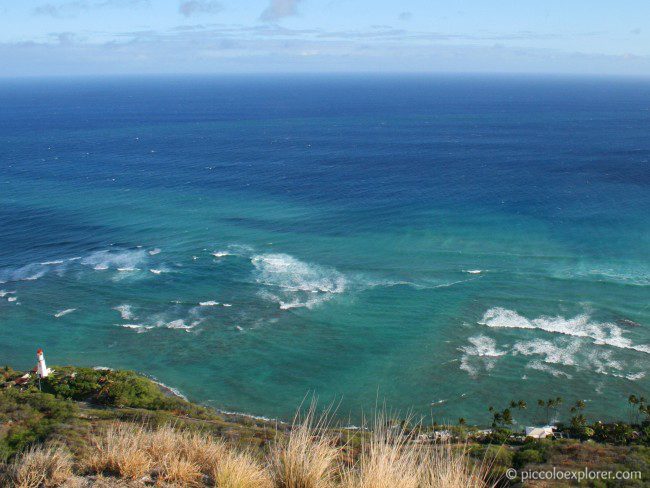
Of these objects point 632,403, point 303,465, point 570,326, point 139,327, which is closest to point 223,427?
point 303,465

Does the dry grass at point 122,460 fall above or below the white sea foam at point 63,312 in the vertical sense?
above

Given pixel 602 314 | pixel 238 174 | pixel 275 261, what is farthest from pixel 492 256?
pixel 238 174

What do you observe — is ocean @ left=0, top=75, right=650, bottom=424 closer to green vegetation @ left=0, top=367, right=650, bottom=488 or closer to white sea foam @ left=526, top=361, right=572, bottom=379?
white sea foam @ left=526, top=361, right=572, bottom=379

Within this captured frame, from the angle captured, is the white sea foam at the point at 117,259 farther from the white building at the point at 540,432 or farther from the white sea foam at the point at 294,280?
the white building at the point at 540,432

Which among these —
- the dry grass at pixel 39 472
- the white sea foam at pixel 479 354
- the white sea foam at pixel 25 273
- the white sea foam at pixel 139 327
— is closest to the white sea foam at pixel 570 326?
the white sea foam at pixel 479 354

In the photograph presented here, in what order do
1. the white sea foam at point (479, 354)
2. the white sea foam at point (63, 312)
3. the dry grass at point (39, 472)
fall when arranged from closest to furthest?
the dry grass at point (39, 472), the white sea foam at point (479, 354), the white sea foam at point (63, 312)

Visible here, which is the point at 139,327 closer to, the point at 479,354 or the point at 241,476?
the point at 479,354

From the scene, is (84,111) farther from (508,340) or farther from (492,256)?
(508,340)
